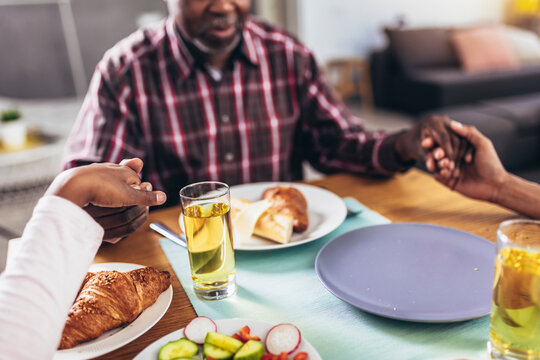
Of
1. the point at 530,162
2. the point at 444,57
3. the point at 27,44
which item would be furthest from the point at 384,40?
the point at 27,44

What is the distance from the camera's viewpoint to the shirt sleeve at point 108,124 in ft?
4.31

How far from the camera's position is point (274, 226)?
876mm

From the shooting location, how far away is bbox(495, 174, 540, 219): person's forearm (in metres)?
0.96

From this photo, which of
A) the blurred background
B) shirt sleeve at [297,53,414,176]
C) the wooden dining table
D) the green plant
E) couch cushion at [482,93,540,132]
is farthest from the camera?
the blurred background

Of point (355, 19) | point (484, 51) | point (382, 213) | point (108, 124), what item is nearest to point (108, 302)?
point (382, 213)

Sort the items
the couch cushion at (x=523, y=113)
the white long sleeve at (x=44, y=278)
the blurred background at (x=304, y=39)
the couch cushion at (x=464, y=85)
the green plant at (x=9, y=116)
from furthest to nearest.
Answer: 1. the blurred background at (x=304, y=39)
2. the couch cushion at (x=464, y=85)
3. the couch cushion at (x=523, y=113)
4. the green plant at (x=9, y=116)
5. the white long sleeve at (x=44, y=278)

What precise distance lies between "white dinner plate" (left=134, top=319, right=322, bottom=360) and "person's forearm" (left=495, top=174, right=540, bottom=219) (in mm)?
653

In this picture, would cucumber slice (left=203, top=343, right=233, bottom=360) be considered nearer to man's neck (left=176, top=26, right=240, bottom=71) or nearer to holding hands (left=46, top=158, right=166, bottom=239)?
holding hands (left=46, top=158, right=166, bottom=239)

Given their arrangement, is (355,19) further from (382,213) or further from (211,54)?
(382,213)

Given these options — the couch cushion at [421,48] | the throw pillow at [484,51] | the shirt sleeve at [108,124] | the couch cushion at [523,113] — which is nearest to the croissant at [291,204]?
the shirt sleeve at [108,124]

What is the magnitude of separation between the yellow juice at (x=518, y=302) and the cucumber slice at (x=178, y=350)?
0.38 meters

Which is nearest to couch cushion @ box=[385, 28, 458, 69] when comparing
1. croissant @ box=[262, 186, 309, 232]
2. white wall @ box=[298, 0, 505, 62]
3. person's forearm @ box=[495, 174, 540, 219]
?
white wall @ box=[298, 0, 505, 62]

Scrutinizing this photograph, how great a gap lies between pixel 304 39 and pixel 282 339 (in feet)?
18.0

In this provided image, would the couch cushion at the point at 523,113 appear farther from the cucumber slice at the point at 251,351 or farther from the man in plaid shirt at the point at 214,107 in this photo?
the cucumber slice at the point at 251,351
